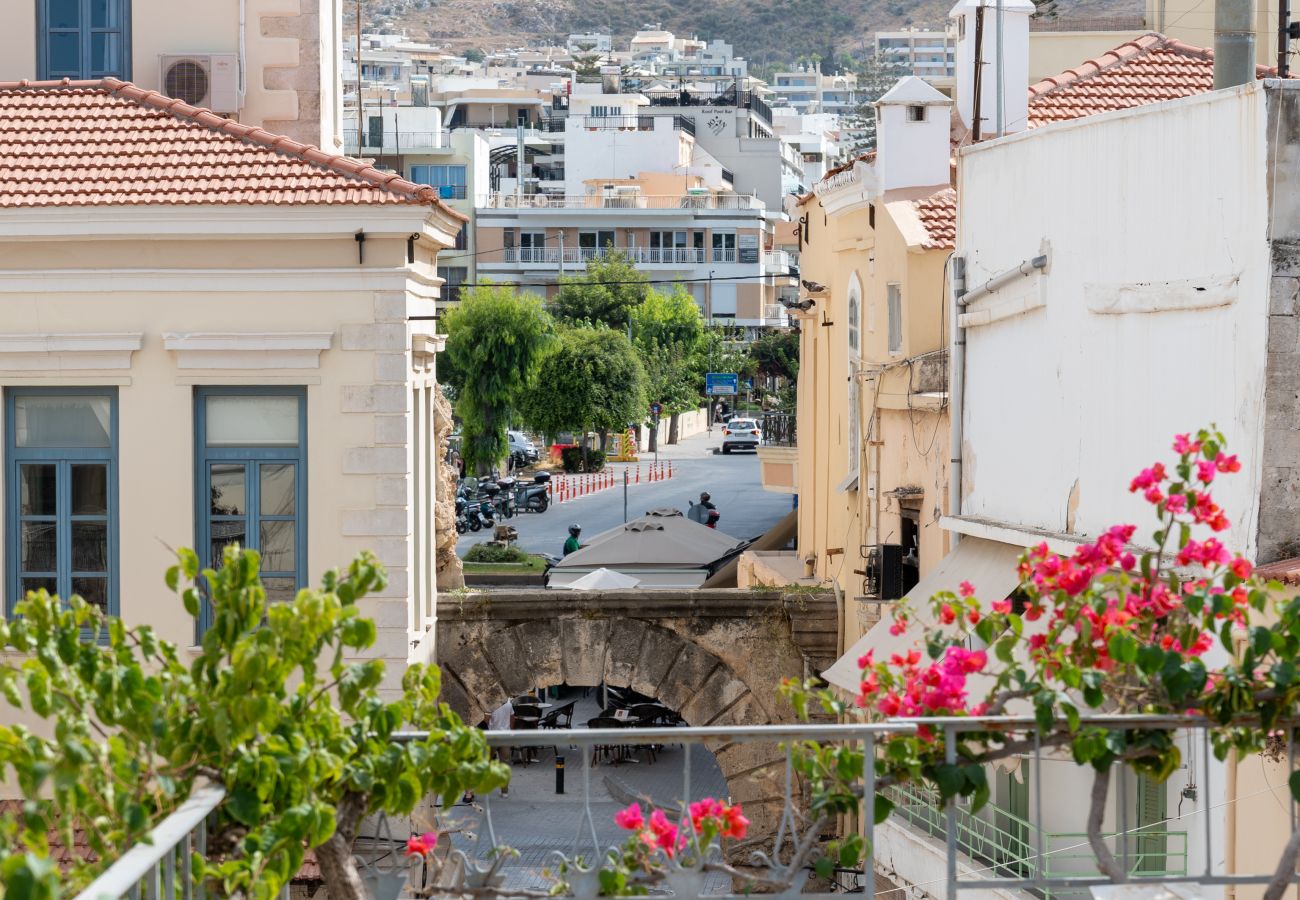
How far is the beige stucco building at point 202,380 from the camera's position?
13789mm

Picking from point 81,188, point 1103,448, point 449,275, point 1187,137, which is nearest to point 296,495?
point 81,188

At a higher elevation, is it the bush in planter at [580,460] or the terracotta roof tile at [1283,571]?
the terracotta roof tile at [1283,571]

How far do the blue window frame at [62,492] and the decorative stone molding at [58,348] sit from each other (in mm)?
205

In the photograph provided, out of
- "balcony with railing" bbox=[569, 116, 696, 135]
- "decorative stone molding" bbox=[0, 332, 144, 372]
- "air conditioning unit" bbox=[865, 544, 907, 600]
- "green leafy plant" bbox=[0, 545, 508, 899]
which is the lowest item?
"air conditioning unit" bbox=[865, 544, 907, 600]

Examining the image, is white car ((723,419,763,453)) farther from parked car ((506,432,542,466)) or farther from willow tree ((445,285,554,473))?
willow tree ((445,285,554,473))

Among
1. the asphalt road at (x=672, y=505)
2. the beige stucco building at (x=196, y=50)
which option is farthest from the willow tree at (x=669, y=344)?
the beige stucco building at (x=196, y=50)

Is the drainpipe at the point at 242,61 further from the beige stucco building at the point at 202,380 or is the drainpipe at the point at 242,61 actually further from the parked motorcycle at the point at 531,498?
the parked motorcycle at the point at 531,498

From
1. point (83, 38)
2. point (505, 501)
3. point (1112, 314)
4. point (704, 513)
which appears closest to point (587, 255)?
point (505, 501)

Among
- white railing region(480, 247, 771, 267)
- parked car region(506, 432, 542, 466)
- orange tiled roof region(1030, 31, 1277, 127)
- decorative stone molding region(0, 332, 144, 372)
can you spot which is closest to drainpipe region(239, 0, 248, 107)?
decorative stone molding region(0, 332, 144, 372)

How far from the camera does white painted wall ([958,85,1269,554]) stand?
10.3m

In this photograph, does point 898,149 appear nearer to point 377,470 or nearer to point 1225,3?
point 1225,3

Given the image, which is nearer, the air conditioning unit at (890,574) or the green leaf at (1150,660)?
the green leaf at (1150,660)

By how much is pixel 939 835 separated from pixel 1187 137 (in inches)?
220

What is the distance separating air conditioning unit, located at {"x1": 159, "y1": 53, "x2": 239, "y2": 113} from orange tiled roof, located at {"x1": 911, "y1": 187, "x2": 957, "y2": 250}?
6165 mm
